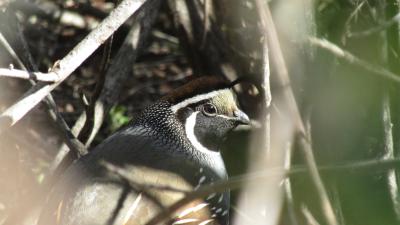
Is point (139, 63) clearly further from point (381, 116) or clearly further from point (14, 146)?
point (381, 116)

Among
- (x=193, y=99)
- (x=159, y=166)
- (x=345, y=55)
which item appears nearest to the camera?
(x=345, y=55)

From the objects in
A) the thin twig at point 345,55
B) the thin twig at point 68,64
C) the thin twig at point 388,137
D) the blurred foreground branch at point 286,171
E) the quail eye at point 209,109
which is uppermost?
the thin twig at point 68,64

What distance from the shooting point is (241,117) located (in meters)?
3.97

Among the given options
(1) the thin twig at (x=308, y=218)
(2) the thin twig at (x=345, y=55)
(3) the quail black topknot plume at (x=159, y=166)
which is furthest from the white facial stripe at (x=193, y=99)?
(1) the thin twig at (x=308, y=218)

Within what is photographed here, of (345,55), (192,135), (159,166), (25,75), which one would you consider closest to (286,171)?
(25,75)

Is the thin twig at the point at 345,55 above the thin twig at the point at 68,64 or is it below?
below

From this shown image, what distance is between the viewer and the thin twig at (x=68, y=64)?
2748mm

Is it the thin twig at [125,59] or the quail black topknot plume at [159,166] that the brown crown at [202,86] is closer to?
the quail black topknot plume at [159,166]

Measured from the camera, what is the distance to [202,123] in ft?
13.5

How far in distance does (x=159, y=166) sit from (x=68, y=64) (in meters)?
0.94

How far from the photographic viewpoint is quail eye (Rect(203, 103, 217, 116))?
4027 millimetres

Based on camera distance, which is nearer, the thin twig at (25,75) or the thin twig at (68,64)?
the thin twig at (25,75)

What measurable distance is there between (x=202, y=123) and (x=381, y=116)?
1.03 metres

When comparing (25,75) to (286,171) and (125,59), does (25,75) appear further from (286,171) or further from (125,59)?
(125,59)
